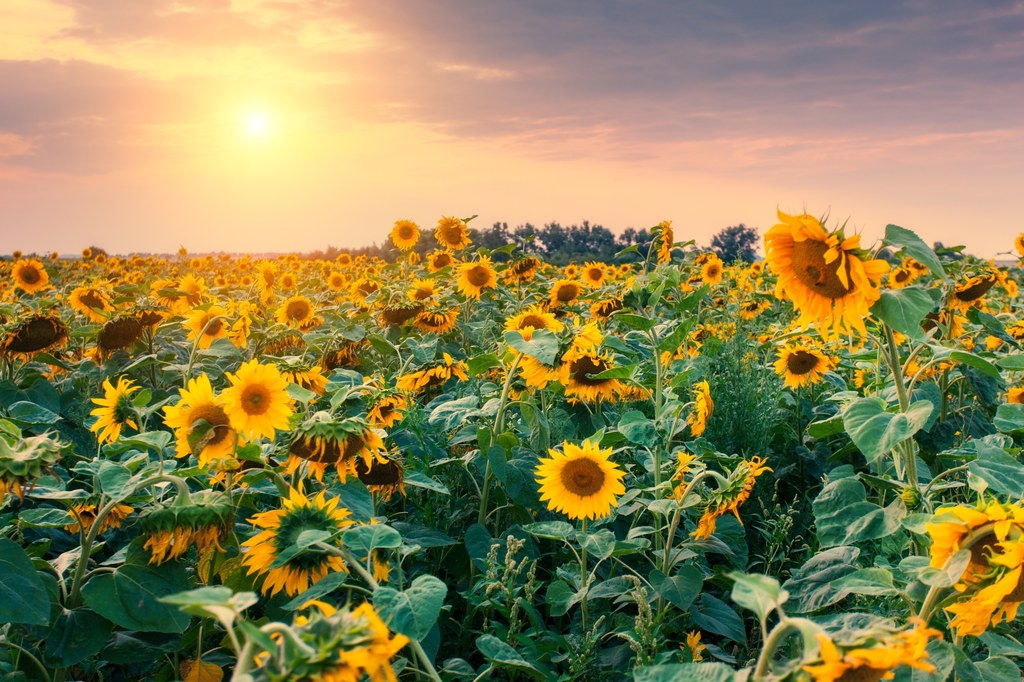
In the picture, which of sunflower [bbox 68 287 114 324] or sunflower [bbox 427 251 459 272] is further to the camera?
sunflower [bbox 427 251 459 272]

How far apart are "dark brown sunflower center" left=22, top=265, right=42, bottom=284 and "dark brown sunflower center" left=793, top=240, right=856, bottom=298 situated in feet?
26.7

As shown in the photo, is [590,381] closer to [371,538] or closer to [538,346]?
[538,346]

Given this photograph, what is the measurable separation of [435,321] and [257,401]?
2.73m

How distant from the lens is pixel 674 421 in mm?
2459

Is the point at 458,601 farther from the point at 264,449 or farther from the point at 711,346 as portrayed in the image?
the point at 711,346

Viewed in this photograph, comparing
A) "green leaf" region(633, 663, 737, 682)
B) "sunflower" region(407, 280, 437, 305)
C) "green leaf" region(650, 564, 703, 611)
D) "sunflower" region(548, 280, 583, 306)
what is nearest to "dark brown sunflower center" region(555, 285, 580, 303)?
"sunflower" region(548, 280, 583, 306)

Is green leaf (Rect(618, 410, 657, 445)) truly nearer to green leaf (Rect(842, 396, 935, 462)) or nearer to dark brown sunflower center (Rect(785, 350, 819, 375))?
green leaf (Rect(842, 396, 935, 462))

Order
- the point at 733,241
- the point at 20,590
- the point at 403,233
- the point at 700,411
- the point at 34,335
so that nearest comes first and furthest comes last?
the point at 20,590, the point at 700,411, the point at 34,335, the point at 403,233, the point at 733,241

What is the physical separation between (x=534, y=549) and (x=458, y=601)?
0.42 m

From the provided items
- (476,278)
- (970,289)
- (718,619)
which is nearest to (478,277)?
(476,278)

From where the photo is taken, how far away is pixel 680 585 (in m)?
2.31

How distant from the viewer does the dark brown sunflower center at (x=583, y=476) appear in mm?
2486

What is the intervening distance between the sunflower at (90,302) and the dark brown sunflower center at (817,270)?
4.83 m

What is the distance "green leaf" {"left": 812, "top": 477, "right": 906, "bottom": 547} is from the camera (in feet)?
6.30
